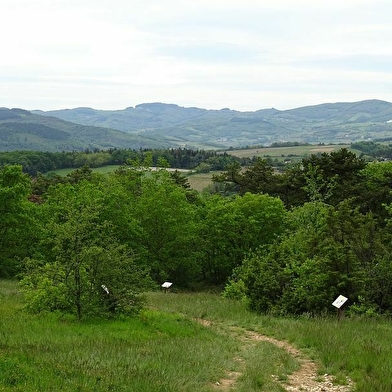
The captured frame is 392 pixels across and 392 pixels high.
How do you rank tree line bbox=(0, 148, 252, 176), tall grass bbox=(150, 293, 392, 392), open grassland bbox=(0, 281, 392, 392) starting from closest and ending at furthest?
open grassland bbox=(0, 281, 392, 392), tall grass bbox=(150, 293, 392, 392), tree line bbox=(0, 148, 252, 176)

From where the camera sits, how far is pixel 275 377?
12.3 m

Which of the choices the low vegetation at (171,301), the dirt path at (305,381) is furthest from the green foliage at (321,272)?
the dirt path at (305,381)

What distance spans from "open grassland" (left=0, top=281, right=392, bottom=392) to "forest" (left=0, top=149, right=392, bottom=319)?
1480 millimetres

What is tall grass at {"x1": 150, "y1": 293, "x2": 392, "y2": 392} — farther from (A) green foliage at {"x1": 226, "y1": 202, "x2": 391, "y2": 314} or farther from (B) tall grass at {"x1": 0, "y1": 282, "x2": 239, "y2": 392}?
(B) tall grass at {"x1": 0, "y1": 282, "x2": 239, "y2": 392}

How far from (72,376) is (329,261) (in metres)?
13.8

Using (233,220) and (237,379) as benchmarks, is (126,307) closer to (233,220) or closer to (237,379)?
(237,379)

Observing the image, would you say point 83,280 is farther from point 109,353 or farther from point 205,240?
point 205,240

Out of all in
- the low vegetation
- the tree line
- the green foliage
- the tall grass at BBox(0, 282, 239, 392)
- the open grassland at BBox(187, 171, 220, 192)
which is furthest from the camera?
the tree line

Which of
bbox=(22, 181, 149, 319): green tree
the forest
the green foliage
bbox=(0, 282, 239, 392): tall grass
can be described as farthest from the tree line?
bbox=(0, 282, 239, 392): tall grass

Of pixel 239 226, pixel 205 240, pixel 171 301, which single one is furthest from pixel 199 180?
pixel 171 301

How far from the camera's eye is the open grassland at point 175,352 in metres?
10.3

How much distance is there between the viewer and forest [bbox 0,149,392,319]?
1773 cm

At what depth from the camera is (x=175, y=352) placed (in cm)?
1332

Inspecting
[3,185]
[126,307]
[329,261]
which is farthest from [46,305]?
[3,185]
